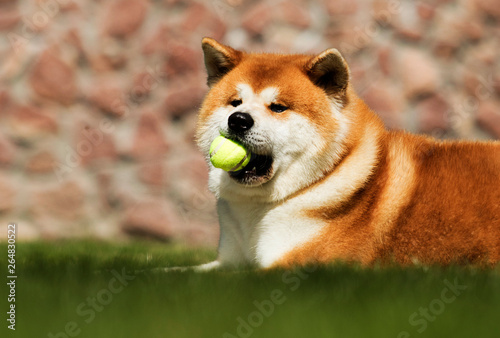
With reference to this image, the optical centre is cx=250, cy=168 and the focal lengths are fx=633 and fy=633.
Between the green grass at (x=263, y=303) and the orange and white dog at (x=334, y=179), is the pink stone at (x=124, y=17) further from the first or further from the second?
the green grass at (x=263, y=303)

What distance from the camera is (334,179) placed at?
3.13 meters

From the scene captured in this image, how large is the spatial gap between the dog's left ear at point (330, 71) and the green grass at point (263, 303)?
3.29 feet

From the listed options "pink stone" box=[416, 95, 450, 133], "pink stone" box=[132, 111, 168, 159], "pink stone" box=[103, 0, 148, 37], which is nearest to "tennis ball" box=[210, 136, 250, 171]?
"pink stone" box=[132, 111, 168, 159]

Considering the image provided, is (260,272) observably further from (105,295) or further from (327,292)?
(105,295)

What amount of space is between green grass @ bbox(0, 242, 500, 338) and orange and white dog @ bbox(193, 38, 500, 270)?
0.99 ft

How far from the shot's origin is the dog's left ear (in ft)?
10.3

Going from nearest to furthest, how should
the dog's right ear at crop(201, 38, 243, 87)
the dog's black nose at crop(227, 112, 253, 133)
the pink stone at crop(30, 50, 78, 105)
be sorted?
the dog's black nose at crop(227, 112, 253, 133)
the dog's right ear at crop(201, 38, 243, 87)
the pink stone at crop(30, 50, 78, 105)

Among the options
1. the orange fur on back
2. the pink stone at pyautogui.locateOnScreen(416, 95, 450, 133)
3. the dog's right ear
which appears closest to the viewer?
the orange fur on back

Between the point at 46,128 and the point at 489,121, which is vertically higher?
the point at 489,121

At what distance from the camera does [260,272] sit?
2732mm

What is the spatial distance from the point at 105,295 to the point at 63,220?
3138mm

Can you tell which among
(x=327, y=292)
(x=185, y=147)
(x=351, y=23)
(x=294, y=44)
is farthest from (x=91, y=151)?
(x=327, y=292)

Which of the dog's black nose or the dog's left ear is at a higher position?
the dog's left ear

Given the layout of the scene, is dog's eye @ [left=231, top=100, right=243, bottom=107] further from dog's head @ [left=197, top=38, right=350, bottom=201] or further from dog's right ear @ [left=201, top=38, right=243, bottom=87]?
dog's right ear @ [left=201, top=38, right=243, bottom=87]
